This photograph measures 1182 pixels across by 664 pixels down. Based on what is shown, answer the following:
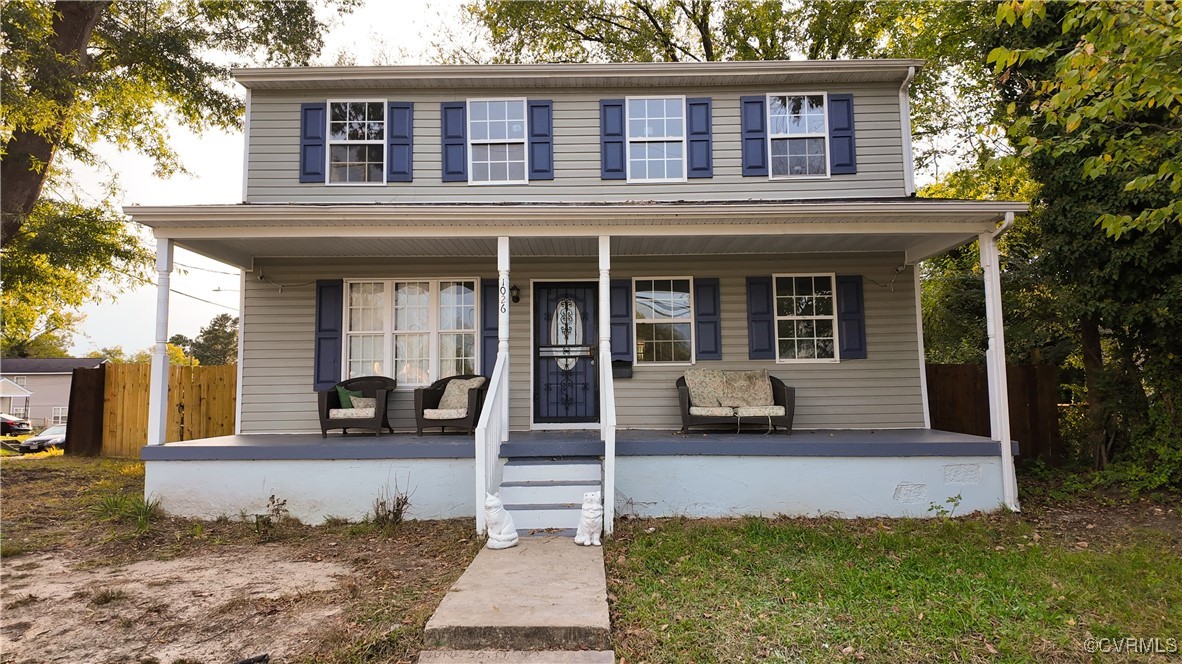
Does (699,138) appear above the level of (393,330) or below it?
above

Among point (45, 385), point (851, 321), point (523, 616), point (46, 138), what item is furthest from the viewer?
point (45, 385)

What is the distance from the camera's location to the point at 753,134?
8398 millimetres

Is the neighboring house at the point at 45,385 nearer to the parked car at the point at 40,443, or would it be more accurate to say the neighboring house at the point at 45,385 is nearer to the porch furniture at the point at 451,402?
the parked car at the point at 40,443

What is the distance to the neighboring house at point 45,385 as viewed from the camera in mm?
30406

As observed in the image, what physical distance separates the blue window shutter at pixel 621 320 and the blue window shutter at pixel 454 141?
248 cm

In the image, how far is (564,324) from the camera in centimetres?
827

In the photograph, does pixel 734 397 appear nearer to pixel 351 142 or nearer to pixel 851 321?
pixel 851 321

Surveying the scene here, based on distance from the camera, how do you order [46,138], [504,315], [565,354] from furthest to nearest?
[46,138]
[565,354]
[504,315]

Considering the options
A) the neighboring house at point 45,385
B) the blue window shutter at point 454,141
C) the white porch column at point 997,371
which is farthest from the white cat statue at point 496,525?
the neighboring house at point 45,385

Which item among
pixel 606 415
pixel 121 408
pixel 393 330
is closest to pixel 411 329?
pixel 393 330

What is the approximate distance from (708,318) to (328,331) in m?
4.87

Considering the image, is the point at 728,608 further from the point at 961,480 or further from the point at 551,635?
the point at 961,480

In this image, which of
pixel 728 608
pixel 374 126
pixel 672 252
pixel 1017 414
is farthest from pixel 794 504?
pixel 374 126

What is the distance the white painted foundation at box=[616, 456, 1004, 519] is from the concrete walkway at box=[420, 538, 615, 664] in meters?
1.79
